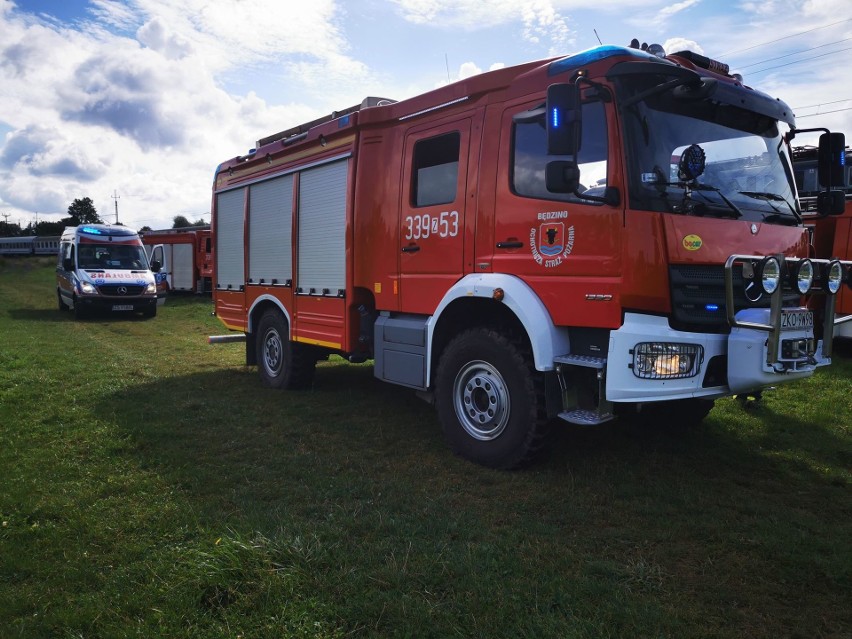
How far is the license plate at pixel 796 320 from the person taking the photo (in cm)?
412

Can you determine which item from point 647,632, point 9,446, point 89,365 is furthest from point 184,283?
point 647,632

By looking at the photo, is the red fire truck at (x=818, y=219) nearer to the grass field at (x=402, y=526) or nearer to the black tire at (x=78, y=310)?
the grass field at (x=402, y=526)

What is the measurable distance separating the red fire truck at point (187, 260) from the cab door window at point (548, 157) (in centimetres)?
2260

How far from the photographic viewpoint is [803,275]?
13.8 feet

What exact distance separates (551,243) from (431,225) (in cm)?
139

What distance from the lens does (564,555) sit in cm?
354

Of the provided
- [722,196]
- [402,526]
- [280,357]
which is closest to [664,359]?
[722,196]


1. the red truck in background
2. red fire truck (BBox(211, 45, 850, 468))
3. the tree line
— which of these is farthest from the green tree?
red fire truck (BBox(211, 45, 850, 468))

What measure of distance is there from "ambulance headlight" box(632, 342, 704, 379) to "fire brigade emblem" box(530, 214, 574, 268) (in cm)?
87

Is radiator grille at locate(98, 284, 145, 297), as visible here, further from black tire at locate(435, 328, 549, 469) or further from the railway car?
the railway car

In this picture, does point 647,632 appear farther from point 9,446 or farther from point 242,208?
point 242,208

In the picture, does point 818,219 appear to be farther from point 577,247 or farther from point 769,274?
point 577,247

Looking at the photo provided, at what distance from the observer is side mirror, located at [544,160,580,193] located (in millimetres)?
4188

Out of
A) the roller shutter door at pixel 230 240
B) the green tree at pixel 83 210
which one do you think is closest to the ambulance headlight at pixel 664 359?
the roller shutter door at pixel 230 240
